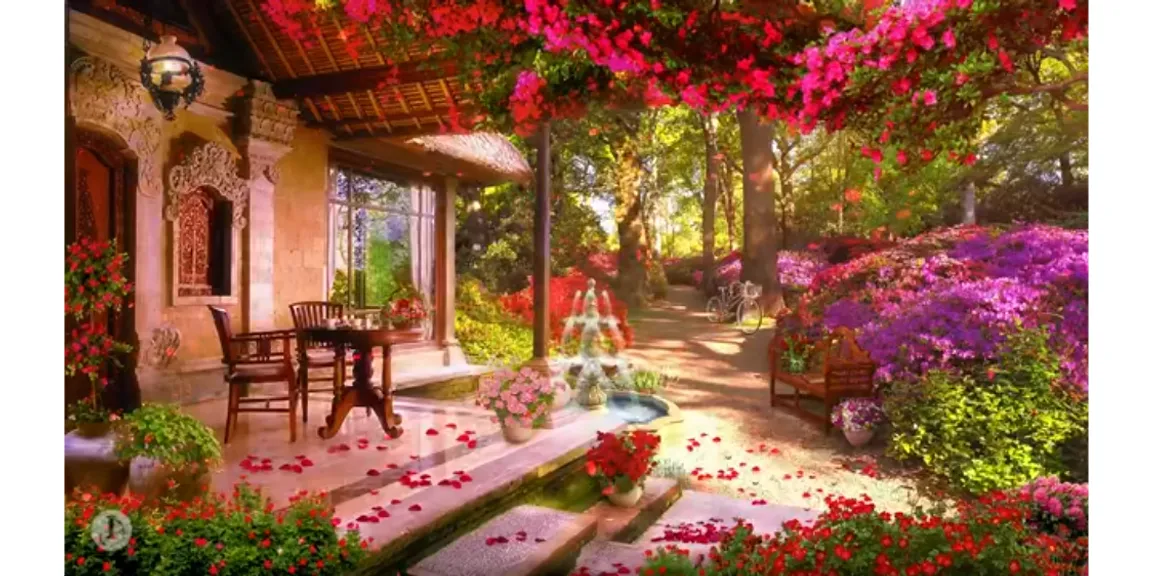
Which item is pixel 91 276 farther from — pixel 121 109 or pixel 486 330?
pixel 486 330

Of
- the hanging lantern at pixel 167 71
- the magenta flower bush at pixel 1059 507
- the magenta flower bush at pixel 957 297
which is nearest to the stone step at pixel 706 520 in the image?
the magenta flower bush at pixel 1059 507

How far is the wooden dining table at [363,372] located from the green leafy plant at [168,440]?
176 centimetres

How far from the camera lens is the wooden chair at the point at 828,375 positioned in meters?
5.11

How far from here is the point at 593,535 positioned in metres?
4.04

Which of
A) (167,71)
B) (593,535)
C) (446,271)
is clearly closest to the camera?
(593,535)

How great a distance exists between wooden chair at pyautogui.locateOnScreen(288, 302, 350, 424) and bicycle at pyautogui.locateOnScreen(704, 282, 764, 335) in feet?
9.56

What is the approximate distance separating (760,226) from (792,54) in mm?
2741

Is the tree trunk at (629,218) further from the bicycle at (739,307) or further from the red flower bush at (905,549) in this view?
the red flower bush at (905,549)

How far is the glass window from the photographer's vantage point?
25.1ft

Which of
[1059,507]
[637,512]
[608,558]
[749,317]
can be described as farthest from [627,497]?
[1059,507]

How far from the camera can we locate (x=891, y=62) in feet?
9.30
